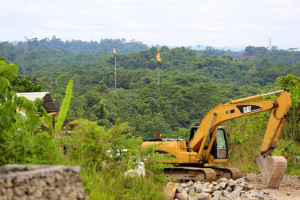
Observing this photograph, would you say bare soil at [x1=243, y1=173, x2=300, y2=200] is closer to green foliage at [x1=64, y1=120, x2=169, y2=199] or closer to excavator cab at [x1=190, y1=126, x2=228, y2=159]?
excavator cab at [x1=190, y1=126, x2=228, y2=159]

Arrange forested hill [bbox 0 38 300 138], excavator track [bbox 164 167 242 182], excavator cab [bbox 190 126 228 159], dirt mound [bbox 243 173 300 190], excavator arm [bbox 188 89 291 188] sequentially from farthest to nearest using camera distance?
forested hill [bbox 0 38 300 138]
excavator cab [bbox 190 126 228 159]
dirt mound [bbox 243 173 300 190]
excavator track [bbox 164 167 242 182]
excavator arm [bbox 188 89 291 188]

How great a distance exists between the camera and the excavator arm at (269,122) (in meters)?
12.9

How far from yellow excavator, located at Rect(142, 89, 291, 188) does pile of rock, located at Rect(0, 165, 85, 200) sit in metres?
8.01

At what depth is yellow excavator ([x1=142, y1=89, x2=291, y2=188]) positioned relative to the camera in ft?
42.4

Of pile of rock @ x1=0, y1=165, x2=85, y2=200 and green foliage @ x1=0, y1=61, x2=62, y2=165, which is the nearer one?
pile of rock @ x1=0, y1=165, x2=85, y2=200

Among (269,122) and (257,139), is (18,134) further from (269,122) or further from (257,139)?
(257,139)

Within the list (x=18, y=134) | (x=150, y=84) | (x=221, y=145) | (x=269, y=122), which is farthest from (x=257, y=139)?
(x=150, y=84)

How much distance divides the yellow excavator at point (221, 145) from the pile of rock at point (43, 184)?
801 centimetres

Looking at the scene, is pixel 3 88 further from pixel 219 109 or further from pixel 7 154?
pixel 219 109

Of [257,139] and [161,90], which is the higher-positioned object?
[257,139]

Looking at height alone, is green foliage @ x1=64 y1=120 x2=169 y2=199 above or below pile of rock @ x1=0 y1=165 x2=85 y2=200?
below

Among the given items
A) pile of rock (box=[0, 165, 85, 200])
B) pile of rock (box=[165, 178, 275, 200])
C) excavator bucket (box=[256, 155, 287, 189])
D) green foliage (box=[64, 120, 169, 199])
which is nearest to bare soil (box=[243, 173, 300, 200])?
excavator bucket (box=[256, 155, 287, 189])

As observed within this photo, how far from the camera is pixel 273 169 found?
42.1 feet

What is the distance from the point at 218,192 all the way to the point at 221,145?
150 inches
